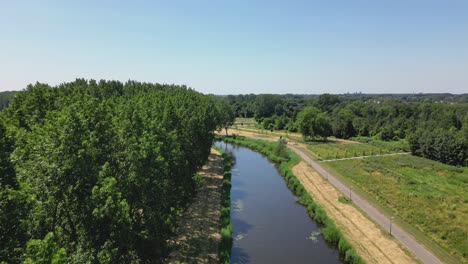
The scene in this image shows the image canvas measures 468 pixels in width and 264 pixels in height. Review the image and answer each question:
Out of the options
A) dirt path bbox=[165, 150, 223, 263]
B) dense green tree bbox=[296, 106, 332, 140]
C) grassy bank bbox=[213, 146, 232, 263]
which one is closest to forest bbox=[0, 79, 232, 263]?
dirt path bbox=[165, 150, 223, 263]

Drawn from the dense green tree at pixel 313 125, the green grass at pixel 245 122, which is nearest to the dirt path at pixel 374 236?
the dense green tree at pixel 313 125

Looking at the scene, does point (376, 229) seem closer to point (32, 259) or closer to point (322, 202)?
point (322, 202)

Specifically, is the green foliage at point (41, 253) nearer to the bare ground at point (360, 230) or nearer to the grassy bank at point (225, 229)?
the grassy bank at point (225, 229)

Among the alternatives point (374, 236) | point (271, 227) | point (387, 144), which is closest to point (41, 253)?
point (271, 227)

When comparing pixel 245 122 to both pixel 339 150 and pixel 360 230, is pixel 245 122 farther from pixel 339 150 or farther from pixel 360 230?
pixel 360 230

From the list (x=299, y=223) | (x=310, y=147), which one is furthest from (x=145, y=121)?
(x=310, y=147)
